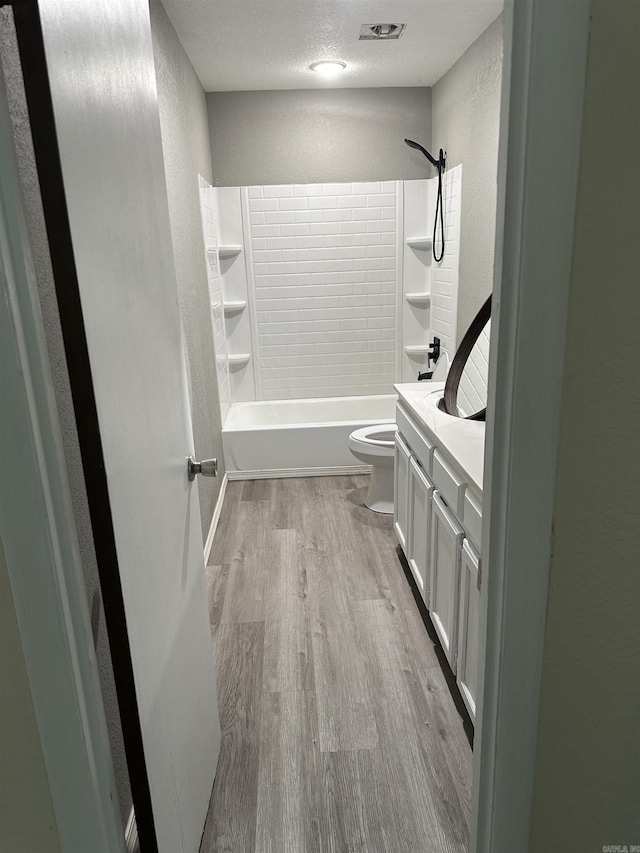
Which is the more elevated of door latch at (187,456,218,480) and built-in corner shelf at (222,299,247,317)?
built-in corner shelf at (222,299,247,317)

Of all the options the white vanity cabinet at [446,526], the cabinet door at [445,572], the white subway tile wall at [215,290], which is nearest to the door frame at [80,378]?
the white vanity cabinet at [446,526]

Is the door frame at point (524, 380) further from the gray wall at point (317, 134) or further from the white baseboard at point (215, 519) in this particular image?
the gray wall at point (317, 134)

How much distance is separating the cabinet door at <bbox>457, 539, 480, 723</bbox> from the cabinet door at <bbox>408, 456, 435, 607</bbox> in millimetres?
434

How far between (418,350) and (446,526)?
2.94 meters

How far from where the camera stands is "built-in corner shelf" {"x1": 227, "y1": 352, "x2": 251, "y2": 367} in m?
4.71

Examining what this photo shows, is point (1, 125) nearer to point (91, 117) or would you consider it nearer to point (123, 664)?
point (91, 117)

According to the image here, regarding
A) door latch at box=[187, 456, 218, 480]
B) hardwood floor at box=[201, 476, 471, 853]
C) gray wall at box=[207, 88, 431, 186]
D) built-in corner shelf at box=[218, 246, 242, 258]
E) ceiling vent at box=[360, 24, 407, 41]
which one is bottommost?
hardwood floor at box=[201, 476, 471, 853]

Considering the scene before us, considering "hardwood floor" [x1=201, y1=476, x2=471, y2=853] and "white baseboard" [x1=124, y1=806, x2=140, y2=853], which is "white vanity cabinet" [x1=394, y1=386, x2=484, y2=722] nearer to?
"hardwood floor" [x1=201, y1=476, x2=471, y2=853]

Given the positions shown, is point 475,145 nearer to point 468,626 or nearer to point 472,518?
point 472,518

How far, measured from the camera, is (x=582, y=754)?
1.09 metres

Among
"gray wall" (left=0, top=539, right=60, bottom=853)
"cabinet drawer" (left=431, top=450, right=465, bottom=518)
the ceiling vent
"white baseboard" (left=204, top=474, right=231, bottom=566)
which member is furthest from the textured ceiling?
"gray wall" (left=0, top=539, right=60, bottom=853)

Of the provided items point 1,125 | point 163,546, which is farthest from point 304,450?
point 1,125

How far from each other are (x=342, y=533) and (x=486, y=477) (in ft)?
8.06

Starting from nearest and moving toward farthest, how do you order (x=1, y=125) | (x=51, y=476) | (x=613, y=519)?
(x=1, y=125)
(x=51, y=476)
(x=613, y=519)
